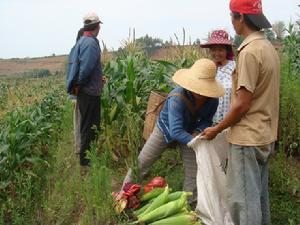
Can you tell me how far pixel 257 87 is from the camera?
3389mm

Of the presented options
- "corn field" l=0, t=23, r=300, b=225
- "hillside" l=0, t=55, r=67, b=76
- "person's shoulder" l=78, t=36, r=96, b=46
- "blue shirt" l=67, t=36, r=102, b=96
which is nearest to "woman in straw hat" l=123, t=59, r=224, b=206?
"corn field" l=0, t=23, r=300, b=225

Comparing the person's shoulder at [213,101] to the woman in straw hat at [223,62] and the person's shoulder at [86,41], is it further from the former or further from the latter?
the person's shoulder at [86,41]

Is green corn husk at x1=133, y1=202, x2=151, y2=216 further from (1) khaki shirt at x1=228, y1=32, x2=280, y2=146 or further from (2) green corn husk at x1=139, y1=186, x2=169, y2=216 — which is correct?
(1) khaki shirt at x1=228, y1=32, x2=280, y2=146

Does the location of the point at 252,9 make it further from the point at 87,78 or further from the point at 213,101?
the point at 87,78

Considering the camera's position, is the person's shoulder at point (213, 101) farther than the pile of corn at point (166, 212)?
Yes

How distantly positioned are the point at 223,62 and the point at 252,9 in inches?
42.7

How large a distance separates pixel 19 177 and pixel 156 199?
2.02 m

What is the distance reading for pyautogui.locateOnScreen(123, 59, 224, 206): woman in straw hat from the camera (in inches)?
155

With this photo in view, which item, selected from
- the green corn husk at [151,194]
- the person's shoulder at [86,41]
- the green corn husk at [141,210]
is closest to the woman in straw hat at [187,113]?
the green corn husk at [151,194]

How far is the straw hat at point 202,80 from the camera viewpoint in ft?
12.7

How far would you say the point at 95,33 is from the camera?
5.70m

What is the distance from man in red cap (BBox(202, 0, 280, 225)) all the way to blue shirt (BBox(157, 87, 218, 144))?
450 mm

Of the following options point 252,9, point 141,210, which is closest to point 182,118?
point 141,210

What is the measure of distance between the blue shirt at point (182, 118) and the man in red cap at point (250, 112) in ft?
1.48
